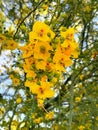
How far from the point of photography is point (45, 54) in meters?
1.65

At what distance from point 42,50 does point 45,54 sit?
0.24ft

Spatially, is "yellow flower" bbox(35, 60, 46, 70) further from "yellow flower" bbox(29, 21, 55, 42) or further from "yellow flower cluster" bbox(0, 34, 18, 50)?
"yellow flower cluster" bbox(0, 34, 18, 50)

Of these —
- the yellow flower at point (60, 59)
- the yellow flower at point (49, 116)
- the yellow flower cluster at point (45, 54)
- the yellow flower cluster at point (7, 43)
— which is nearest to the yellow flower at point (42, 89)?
the yellow flower cluster at point (45, 54)

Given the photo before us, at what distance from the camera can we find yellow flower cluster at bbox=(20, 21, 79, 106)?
64.1 inches

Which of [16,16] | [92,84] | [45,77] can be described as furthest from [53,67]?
[92,84]

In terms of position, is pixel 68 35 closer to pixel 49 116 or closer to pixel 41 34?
pixel 41 34

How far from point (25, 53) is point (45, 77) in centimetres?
14

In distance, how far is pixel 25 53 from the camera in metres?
1.71

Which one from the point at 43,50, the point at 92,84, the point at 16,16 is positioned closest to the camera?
the point at 43,50

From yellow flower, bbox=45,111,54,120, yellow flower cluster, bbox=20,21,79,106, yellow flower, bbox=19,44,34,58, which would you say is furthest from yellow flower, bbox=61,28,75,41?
yellow flower, bbox=45,111,54,120

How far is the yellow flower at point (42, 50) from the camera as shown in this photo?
1603 millimetres

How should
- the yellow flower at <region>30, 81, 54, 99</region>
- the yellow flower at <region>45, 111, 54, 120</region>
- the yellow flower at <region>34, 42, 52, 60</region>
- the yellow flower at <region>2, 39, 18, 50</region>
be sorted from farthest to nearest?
the yellow flower at <region>45, 111, 54, 120</region>
the yellow flower at <region>2, 39, 18, 50</region>
the yellow flower at <region>30, 81, 54, 99</region>
the yellow flower at <region>34, 42, 52, 60</region>

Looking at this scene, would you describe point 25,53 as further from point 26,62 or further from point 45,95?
point 45,95

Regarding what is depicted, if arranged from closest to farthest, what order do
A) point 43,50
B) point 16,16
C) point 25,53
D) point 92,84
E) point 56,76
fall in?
point 43,50 < point 25,53 < point 56,76 < point 16,16 < point 92,84
